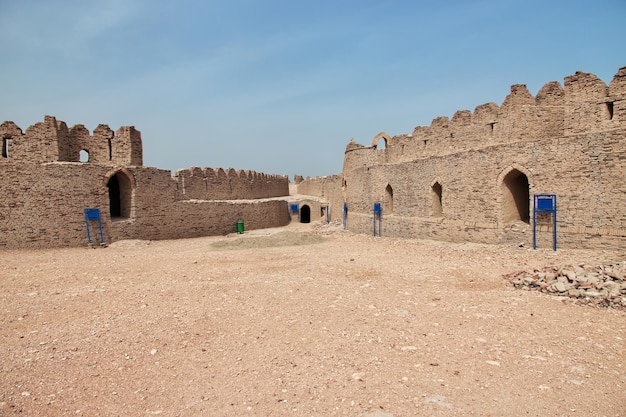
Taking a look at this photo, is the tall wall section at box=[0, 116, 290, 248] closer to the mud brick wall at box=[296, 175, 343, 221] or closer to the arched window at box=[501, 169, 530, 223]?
the mud brick wall at box=[296, 175, 343, 221]

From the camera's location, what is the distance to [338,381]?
15.6ft

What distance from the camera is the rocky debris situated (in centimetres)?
705

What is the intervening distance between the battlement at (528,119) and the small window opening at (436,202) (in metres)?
1.46

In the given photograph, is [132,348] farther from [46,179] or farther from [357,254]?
[46,179]

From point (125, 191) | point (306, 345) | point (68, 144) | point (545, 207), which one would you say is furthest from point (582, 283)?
point (68, 144)

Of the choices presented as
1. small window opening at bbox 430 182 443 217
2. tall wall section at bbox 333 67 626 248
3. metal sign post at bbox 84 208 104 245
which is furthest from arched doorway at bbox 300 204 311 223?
metal sign post at bbox 84 208 104 245

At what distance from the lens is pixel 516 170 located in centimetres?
1348

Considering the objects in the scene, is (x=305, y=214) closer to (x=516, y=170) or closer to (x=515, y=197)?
(x=515, y=197)


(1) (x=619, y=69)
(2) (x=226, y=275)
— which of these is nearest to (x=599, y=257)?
(1) (x=619, y=69)

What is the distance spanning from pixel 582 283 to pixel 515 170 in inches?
261

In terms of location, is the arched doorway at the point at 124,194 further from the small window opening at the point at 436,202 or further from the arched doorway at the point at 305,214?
the arched doorway at the point at 305,214

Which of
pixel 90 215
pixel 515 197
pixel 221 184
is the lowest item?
pixel 90 215

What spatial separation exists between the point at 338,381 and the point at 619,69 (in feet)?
40.0

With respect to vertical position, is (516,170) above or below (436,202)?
above
